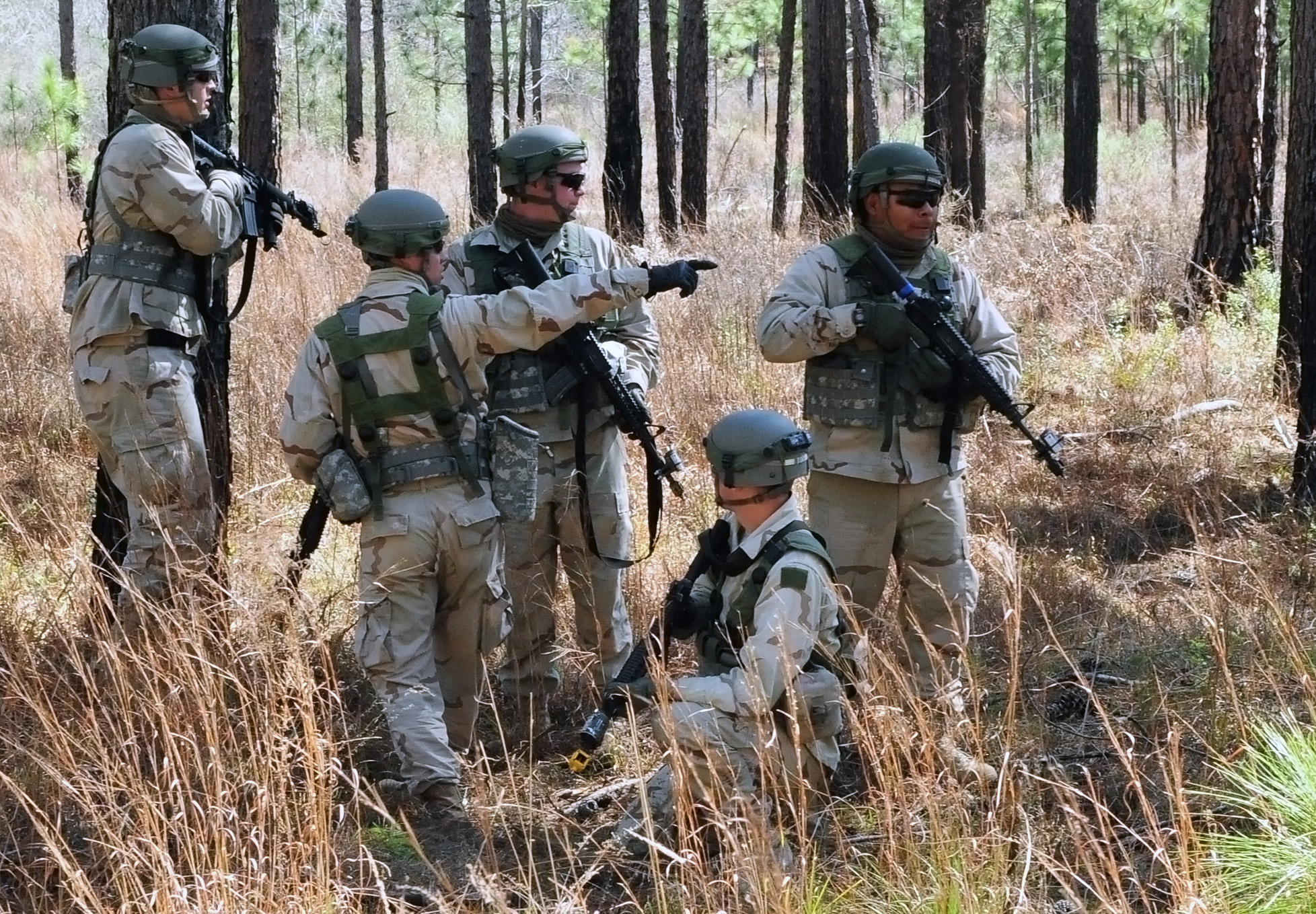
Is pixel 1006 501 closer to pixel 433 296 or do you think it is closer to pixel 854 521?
pixel 854 521

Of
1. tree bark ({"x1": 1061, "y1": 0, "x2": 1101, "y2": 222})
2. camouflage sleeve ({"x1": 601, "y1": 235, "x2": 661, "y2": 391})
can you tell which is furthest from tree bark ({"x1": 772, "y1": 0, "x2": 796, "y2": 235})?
camouflage sleeve ({"x1": 601, "y1": 235, "x2": 661, "y2": 391})

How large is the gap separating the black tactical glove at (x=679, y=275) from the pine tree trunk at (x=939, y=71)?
11.0m

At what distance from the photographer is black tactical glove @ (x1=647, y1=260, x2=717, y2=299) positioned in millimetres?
3633

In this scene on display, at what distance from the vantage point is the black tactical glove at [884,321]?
4.01 meters

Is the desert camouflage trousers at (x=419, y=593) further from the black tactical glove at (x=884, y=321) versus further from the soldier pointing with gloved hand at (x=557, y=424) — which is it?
the black tactical glove at (x=884, y=321)

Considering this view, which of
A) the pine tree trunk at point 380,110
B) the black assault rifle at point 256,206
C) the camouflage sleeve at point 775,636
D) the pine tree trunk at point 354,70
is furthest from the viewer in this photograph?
the pine tree trunk at point 354,70

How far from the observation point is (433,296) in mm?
3746

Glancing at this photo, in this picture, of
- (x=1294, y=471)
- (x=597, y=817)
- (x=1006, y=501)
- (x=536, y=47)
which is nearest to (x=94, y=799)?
(x=597, y=817)

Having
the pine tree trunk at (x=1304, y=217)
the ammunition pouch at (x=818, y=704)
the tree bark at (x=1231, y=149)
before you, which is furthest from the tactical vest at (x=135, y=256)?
the tree bark at (x=1231, y=149)

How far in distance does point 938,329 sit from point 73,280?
2.90 metres

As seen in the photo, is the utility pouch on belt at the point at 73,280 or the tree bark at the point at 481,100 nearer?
the utility pouch on belt at the point at 73,280

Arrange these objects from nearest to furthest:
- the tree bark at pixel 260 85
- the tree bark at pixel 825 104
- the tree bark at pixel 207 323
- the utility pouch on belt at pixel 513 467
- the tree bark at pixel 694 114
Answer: the utility pouch on belt at pixel 513 467 → the tree bark at pixel 207 323 → the tree bark at pixel 260 85 → the tree bark at pixel 825 104 → the tree bark at pixel 694 114

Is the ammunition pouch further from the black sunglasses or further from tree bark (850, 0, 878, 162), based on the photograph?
tree bark (850, 0, 878, 162)

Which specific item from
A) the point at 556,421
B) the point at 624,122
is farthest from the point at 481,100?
the point at 556,421
